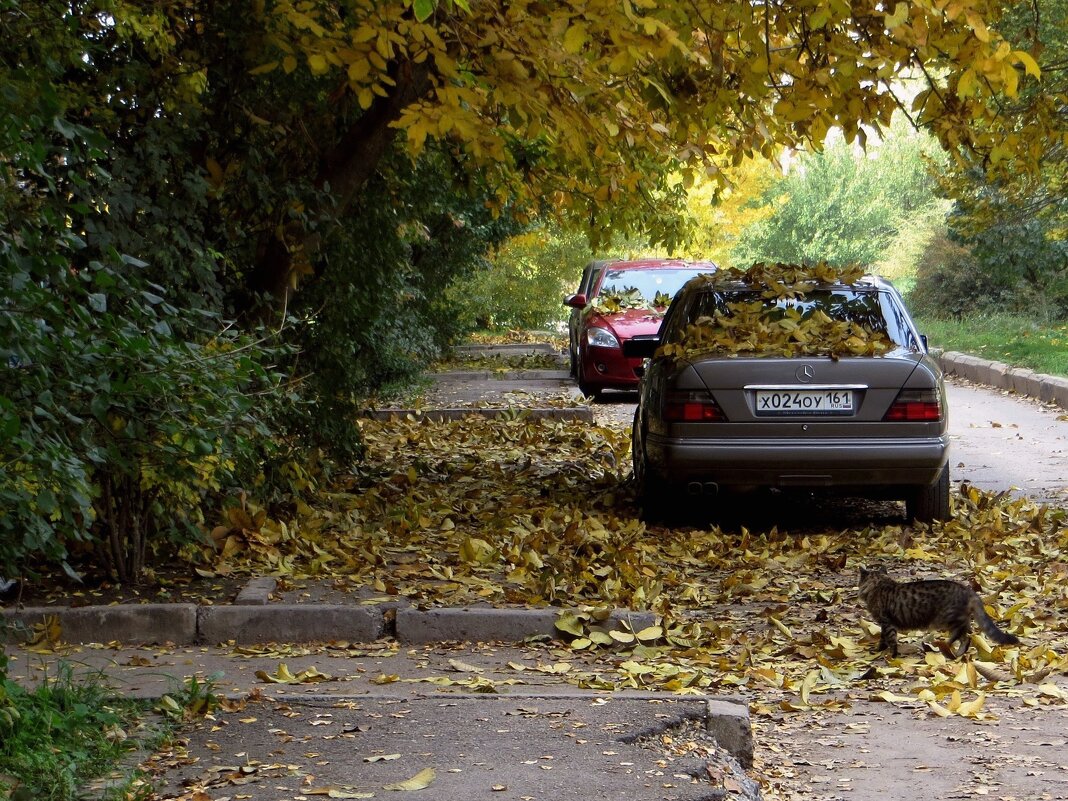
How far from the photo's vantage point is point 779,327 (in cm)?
940

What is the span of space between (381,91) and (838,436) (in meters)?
3.55

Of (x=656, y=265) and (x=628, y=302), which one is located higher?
(x=656, y=265)

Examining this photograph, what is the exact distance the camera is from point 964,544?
28.6ft

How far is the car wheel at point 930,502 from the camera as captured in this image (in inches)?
367

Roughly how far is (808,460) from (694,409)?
78 centimetres

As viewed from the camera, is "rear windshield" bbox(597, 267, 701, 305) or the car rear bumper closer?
the car rear bumper

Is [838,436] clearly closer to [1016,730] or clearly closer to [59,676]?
[1016,730]

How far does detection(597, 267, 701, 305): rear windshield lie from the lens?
2003cm

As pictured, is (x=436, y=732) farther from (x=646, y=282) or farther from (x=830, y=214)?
(x=830, y=214)

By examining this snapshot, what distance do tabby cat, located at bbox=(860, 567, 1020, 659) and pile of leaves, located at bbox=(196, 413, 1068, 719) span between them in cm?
8

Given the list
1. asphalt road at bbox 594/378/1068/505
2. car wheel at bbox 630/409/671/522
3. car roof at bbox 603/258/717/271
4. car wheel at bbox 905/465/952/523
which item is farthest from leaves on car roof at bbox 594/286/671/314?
car wheel at bbox 905/465/952/523

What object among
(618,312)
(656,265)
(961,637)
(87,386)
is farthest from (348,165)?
(656,265)

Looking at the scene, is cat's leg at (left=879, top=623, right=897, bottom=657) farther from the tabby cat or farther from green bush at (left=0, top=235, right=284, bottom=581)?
green bush at (left=0, top=235, right=284, bottom=581)

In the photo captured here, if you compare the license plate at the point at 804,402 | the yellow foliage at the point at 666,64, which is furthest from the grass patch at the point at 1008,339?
the yellow foliage at the point at 666,64
